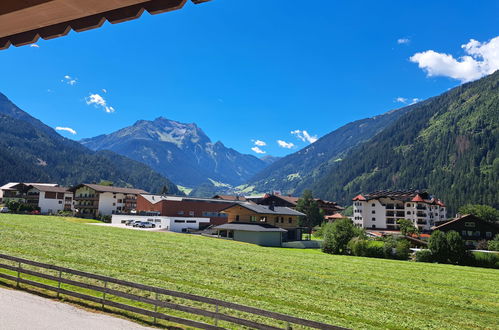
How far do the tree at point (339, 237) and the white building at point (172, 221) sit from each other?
36149 mm

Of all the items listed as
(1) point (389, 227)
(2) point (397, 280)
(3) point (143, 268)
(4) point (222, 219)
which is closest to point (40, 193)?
(4) point (222, 219)

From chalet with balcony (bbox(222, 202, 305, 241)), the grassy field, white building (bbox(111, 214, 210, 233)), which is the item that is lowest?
the grassy field

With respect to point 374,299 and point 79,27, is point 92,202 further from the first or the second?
point 79,27

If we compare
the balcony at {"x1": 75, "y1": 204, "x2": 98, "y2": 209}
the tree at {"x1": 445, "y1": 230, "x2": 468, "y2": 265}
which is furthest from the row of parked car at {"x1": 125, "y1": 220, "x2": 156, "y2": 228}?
the tree at {"x1": 445, "y1": 230, "x2": 468, "y2": 265}

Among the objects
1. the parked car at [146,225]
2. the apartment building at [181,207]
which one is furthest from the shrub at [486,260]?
the parked car at [146,225]

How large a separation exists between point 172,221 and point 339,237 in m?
40.5

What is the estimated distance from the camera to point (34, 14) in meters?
4.23

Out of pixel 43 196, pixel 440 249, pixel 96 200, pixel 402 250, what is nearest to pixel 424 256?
pixel 440 249

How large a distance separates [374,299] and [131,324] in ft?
51.2

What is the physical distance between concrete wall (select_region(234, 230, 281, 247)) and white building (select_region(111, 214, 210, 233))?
1987 centimetres

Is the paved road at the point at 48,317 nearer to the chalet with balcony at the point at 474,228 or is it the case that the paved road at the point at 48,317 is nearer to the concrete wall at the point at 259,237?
the concrete wall at the point at 259,237

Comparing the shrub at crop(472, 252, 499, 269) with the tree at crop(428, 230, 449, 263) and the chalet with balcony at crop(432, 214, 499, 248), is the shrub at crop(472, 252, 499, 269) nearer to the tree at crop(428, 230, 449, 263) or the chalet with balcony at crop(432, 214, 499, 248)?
the tree at crop(428, 230, 449, 263)

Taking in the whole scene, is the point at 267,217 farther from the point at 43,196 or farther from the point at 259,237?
the point at 43,196

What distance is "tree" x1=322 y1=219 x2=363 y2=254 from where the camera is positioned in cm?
5812
